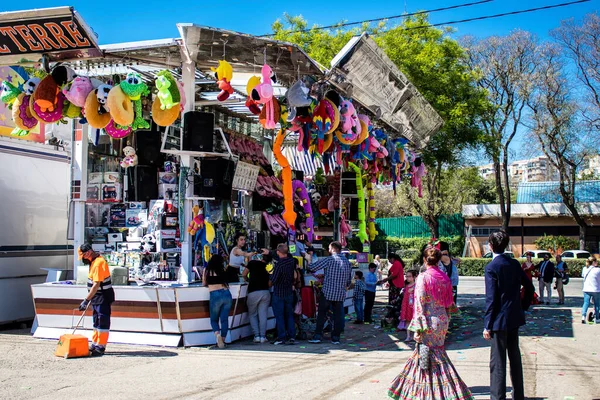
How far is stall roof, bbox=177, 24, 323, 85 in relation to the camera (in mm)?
10695

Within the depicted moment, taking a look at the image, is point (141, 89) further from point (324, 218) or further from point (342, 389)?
point (324, 218)

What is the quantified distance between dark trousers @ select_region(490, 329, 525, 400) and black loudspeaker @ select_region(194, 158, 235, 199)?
671 cm

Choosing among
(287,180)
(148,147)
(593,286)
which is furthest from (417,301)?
(593,286)

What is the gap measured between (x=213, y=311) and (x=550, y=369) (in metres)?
5.40

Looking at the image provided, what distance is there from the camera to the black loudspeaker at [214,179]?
12008 mm

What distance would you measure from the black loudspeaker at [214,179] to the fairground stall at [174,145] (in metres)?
0.02

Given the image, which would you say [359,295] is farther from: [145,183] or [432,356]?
[432,356]

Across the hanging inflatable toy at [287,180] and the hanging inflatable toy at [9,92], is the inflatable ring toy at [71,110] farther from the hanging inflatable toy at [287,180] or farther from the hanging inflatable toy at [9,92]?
the hanging inflatable toy at [287,180]

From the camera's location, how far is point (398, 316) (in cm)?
1395

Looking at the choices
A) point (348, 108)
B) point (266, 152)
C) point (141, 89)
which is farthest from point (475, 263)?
point (141, 89)

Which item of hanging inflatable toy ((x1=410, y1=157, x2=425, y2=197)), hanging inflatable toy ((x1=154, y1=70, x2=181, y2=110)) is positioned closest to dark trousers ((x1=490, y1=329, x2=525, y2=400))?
hanging inflatable toy ((x1=154, y1=70, x2=181, y2=110))

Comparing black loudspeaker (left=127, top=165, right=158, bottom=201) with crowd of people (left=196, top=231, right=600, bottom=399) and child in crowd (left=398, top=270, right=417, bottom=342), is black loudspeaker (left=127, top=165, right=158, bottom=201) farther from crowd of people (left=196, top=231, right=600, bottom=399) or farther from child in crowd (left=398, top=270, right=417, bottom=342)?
child in crowd (left=398, top=270, right=417, bottom=342)

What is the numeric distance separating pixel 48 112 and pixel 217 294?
14.3 ft

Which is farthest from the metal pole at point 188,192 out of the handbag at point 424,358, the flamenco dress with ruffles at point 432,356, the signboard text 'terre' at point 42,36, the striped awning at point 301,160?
the striped awning at point 301,160
